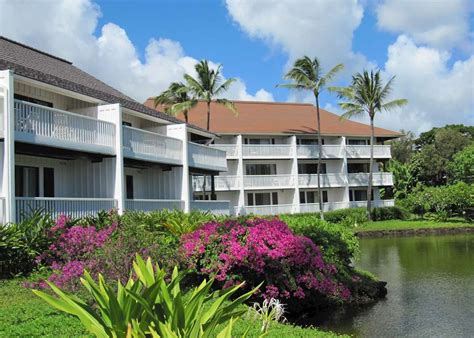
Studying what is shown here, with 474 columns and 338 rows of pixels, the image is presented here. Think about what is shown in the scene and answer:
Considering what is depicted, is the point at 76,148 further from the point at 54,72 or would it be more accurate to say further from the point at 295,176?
the point at 295,176

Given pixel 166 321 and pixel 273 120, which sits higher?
pixel 273 120

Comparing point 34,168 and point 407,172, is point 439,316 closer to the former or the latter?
point 34,168

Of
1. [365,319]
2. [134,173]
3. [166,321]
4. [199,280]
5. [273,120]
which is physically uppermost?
[273,120]

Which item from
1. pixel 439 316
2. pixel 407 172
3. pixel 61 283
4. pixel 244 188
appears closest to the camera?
pixel 61 283

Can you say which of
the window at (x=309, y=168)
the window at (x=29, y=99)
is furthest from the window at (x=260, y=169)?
the window at (x=29, y=99)

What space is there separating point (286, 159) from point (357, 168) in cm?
855

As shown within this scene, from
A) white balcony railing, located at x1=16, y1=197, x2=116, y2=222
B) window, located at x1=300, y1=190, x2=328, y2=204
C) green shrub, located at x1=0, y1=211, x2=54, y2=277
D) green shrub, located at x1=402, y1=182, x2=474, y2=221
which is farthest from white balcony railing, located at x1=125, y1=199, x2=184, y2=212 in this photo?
green shrub, located at x1=402, y1=182, x2=474, y2=221

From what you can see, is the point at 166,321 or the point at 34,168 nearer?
the point at 166,321

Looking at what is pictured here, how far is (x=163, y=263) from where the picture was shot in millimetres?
11594

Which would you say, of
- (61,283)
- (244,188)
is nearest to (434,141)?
(244,188)

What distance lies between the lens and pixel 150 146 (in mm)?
22234

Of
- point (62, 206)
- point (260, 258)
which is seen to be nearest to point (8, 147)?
point (62, 206)

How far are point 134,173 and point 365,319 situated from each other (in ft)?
46.5

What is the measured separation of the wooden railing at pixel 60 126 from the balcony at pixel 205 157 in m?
6.79
